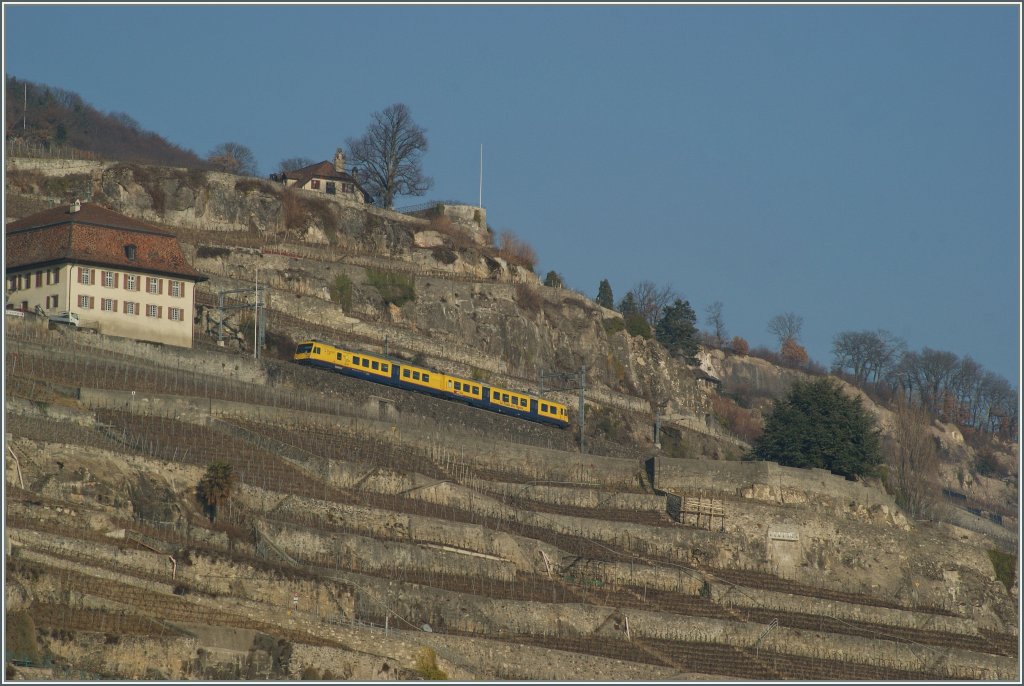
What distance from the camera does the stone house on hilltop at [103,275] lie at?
7244 cm

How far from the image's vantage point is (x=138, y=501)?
183 ft

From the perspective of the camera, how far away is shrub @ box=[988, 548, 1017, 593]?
76.0 meters

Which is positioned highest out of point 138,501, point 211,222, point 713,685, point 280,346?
point 211,222

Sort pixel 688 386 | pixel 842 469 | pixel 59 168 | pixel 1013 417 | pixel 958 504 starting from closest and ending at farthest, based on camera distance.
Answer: pixel 842 469 → pixel 59 168 → pixel 688 386 → pixel 958 504 → pixel 1013 417

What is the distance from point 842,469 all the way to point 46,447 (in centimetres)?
3722

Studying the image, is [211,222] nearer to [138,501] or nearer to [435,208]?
[435,208]

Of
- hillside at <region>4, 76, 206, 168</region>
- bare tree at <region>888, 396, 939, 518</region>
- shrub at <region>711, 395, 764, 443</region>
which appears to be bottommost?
bare tree at <region>888, 396, 939, 518</region>

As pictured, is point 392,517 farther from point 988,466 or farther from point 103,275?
point 988,466

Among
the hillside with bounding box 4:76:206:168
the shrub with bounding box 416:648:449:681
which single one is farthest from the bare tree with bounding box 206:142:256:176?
the shrub with bounding box 416:648:449:681

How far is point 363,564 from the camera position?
58781 mm

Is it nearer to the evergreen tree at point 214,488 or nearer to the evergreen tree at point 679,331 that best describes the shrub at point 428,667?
the evergreen tree at point 214,488

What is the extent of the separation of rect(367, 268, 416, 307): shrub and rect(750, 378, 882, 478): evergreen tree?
18590 millimetres

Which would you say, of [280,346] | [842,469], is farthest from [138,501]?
[842,469]

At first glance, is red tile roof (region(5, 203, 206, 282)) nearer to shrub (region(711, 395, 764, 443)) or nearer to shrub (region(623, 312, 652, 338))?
shrub (region(623, 312, 652, 338))
